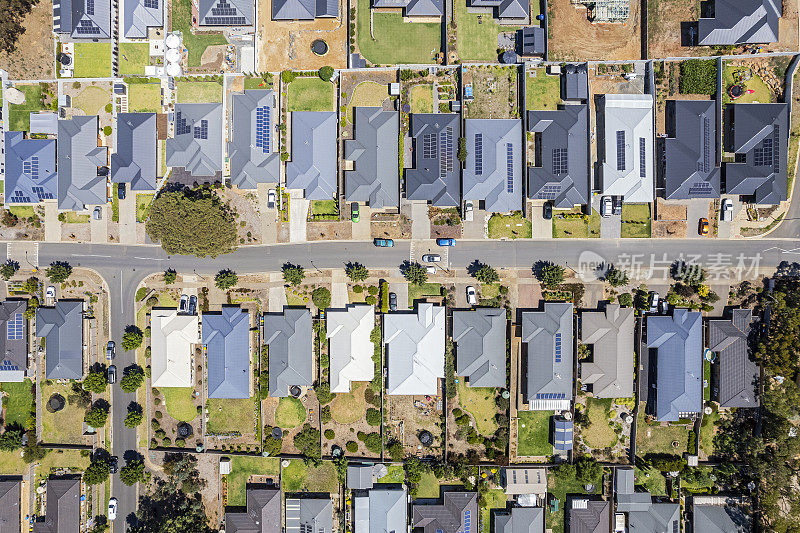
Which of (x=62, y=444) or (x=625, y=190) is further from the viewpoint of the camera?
(x=62, y=444)

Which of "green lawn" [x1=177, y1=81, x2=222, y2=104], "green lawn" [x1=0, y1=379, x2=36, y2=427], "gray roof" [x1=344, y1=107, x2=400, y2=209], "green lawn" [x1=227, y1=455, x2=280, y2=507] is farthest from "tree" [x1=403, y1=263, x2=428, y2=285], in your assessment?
"green lawn" [x1=0, y1=379, x2=36, y2=427]

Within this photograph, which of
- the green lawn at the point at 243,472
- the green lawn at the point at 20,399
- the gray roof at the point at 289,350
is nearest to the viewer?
the gray roof at the point at 289,350

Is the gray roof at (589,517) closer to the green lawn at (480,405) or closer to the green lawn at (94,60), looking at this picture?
the green lawn at (480,405)

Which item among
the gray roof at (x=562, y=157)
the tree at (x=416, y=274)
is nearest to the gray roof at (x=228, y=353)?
the tree at (x=416, y=274)

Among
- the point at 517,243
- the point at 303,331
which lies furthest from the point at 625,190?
the point at 303,331

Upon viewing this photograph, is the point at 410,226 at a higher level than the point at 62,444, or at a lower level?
higher

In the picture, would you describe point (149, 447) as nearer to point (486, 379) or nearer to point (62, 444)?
point (62, 444)
